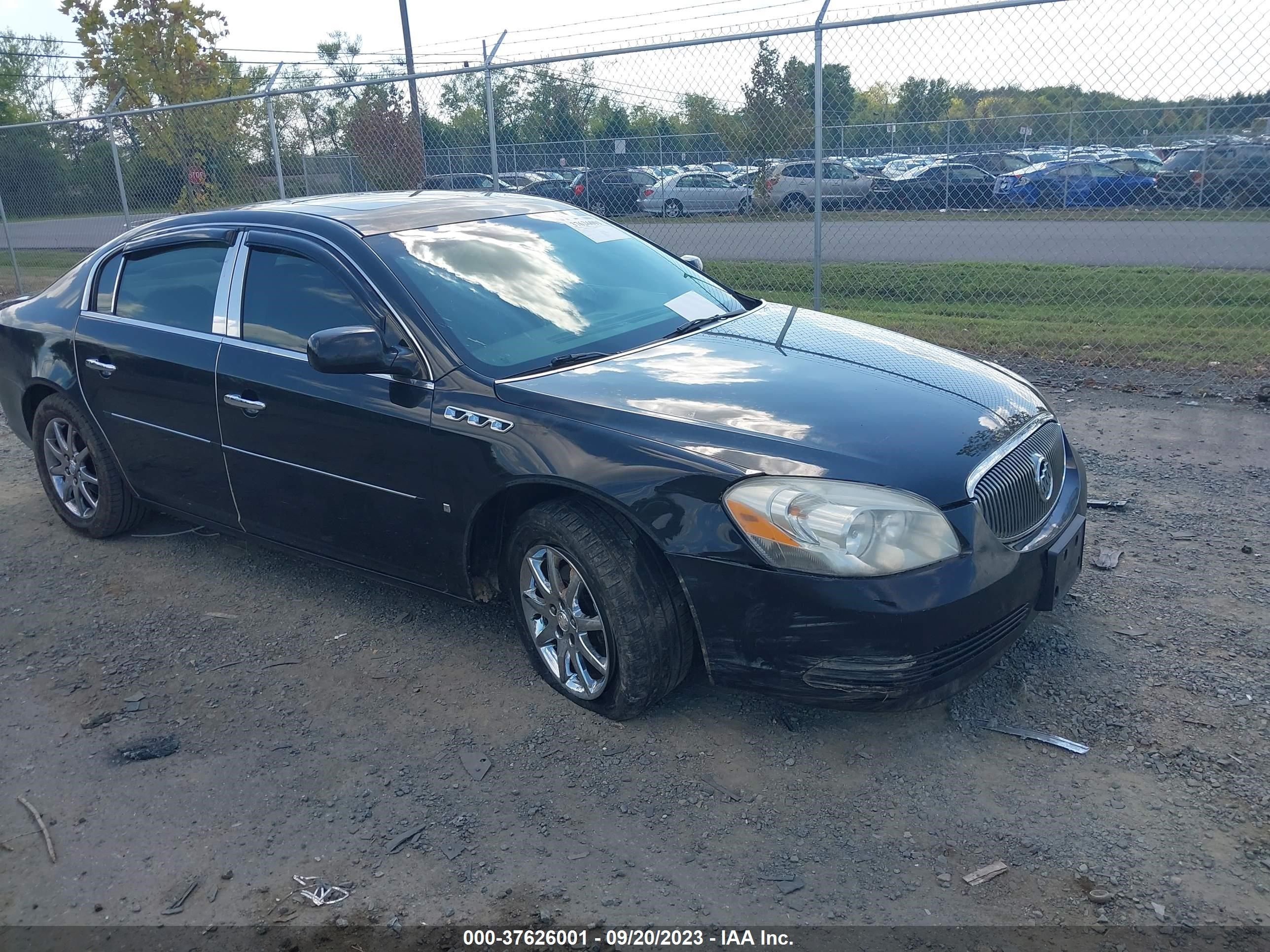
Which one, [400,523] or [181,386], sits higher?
[181,386]

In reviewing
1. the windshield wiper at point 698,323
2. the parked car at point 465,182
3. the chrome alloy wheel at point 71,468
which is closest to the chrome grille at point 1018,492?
the windshield wiper at point 698,323

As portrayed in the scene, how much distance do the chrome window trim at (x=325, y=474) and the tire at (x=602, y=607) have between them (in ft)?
1.74

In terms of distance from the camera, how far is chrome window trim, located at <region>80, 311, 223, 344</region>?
Answer: 452cm

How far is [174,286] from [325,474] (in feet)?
4.81

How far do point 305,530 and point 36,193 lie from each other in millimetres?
15874

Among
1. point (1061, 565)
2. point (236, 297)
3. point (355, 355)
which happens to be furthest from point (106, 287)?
point (1061, 565)

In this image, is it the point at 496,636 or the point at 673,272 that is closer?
the point at 496,636

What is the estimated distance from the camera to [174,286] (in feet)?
15.8

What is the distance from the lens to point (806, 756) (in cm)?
332

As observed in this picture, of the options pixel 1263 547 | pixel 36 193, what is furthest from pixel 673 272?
pixel 36 193

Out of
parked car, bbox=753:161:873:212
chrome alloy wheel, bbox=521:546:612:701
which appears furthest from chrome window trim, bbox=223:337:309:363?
parked car, bbox=753:161:873:212

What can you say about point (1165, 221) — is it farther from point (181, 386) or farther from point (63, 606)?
point (63, 606)

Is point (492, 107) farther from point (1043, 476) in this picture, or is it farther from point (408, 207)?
point (1043, 476)

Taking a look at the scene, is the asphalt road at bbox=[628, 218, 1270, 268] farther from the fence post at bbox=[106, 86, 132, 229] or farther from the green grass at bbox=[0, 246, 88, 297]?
the green grass at bbox=[0, 246, 88, 297]
